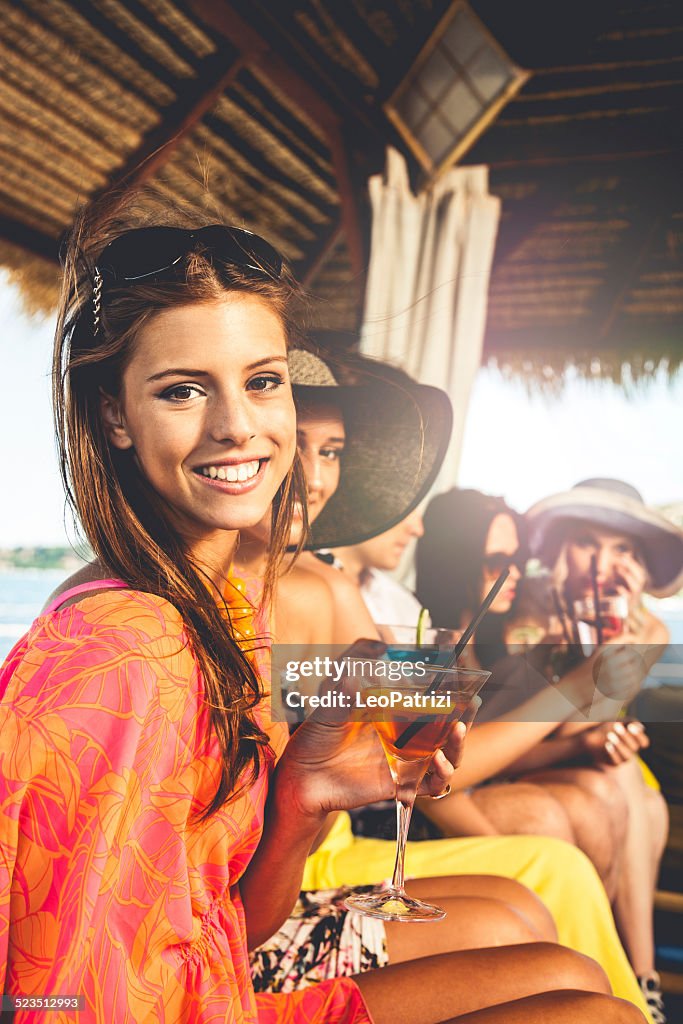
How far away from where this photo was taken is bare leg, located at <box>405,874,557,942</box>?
1.69 meters

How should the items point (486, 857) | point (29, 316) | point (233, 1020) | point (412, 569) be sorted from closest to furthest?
1. point (233, 1020)
2. point (486, 857)
3. point (412, 569)
4. point (29, 316)

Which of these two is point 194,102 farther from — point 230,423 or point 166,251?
point 230,423

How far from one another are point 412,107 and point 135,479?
70.0 inches

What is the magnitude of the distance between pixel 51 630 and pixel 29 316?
1880 millimetres

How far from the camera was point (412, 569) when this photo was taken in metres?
2.23

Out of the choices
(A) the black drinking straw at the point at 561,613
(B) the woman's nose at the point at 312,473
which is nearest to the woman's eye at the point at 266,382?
(B) the woman's nose at the point at 312,473

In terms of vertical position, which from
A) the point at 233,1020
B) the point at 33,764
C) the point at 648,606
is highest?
the point at 648,606

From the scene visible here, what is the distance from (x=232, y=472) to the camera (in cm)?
128

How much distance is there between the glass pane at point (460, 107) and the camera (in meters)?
2.50

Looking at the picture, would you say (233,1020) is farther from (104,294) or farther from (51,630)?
(104,294)

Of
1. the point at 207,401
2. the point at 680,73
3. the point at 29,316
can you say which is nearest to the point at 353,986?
the point at 207,401

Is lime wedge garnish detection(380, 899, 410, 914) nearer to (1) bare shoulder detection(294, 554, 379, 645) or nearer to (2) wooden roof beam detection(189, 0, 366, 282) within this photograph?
(1) bare shoulder detection(294, 554, 379, 645)

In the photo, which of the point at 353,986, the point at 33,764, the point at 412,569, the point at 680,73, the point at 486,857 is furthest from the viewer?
the point at 680,73

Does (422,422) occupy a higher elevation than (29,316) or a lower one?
lower
